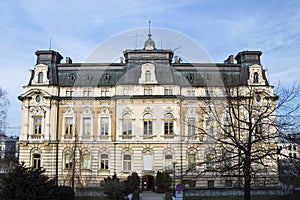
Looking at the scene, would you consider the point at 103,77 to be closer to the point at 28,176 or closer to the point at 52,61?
the point at 52,61

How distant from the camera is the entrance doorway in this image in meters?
36.7

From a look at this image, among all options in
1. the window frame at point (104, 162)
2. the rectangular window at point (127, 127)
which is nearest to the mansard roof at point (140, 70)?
the rectangular window at point (127, 127)

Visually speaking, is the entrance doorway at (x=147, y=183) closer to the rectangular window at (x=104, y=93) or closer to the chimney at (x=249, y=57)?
the rectangular window at (x=104, y=93)

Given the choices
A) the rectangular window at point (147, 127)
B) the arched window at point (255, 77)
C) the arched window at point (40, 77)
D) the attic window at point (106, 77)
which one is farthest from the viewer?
the arched window at point (40, 77)

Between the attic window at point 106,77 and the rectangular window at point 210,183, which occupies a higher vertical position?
the attic window at point 106,77

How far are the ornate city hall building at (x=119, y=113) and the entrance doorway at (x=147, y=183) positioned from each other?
0.34 feet

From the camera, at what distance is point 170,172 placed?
117 ft

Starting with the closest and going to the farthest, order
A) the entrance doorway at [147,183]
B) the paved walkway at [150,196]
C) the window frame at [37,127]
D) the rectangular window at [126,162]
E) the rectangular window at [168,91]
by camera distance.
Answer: the paved walkway at [150,196]
the entrance doorway at [147,183]
the rectangular window at [126,162]
the rectangular window at [168,91]
the window frame at [37,127]

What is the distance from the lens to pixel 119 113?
37812 millimetres

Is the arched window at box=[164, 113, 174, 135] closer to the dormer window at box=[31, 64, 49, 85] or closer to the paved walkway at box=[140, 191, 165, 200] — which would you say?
the paved walkway at box=[140, 191, 165, 200]

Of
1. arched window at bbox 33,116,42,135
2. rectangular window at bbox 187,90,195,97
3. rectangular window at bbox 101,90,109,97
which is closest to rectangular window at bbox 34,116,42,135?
arched window at bbox 33,116,42,135

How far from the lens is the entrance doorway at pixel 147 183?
120 feet

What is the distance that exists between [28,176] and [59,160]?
22.4 metres

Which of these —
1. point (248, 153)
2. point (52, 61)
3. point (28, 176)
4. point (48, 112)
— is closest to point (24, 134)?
point (48, 112)
